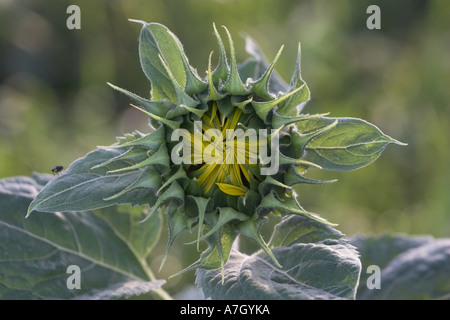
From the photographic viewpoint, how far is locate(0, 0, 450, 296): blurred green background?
2.93 m

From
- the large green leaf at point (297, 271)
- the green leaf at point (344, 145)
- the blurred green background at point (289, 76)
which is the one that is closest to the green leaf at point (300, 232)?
the large green leaf at point (297, 271)

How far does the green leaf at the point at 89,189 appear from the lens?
120 centimetres

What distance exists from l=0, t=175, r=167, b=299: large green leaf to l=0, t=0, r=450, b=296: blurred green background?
109 cm

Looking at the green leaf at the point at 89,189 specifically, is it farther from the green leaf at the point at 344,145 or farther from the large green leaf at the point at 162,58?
the green leaf at the point at 344,145

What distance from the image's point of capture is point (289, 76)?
3.22m

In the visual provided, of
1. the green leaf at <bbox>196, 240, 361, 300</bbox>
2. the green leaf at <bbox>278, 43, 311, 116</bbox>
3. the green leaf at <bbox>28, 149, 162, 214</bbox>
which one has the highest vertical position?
the green leaf at <bbox>278, 43, 311, 116</bbox>

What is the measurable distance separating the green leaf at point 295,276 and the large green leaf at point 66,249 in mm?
325

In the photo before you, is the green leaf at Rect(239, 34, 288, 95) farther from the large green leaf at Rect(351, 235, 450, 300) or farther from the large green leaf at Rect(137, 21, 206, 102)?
the large green leaf at Rect(351, 235, 450, 300)

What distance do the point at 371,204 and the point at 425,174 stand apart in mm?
387

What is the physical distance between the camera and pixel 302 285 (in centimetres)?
112

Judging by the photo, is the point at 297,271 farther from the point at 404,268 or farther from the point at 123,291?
the point at 404,268

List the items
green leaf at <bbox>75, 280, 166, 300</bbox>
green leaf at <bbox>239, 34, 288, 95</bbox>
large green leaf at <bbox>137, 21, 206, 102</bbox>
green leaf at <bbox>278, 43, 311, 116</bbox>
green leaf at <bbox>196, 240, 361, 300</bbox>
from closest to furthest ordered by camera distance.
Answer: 1. green leaf at <bbox>196, 240, 361, 300</bbox>
2. green leaf at <bbox>278, 43, 311, 116</bbox>
3. large green leaf at <bbox>137, 21, 206, 102</bbox>
4. green leaf at <bbox>75, 280, 166, 300</bbox>
5. green leaf at <bbox>239, 34, 288, 95</bbox>

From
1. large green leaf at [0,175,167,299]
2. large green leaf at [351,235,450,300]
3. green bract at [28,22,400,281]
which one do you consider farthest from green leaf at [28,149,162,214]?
large green leaf at [351,235,450,300]

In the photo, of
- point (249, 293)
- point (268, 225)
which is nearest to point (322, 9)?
point (268, 225)
